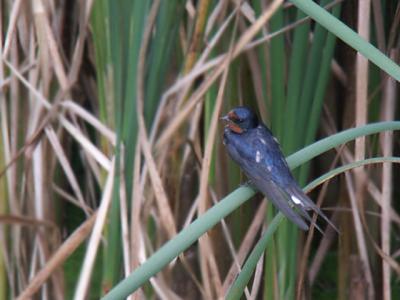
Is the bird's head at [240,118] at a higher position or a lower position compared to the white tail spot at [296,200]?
higher

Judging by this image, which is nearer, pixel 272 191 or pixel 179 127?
pixel 272 191

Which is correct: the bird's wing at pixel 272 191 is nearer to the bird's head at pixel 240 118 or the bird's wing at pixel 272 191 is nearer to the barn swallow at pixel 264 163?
the barn swallow at pixel 264 163

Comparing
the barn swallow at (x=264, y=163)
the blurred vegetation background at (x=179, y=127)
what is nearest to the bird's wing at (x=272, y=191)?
the barn swallow at (x=264, y=163)

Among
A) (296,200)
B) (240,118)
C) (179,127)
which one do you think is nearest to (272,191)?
(296,200)

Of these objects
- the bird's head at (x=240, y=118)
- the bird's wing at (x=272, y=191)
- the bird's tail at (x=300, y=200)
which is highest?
the bird's head at (x=240, y=118)

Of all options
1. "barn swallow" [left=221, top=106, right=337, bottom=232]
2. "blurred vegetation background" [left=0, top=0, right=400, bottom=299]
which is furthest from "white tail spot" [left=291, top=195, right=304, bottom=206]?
"blurred vegetation background" [left=0, top=0, right=400, bottom=299]

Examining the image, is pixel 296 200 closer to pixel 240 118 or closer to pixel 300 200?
pixel 300 200

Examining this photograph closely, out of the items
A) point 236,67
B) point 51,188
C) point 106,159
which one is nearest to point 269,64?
point 236,67
